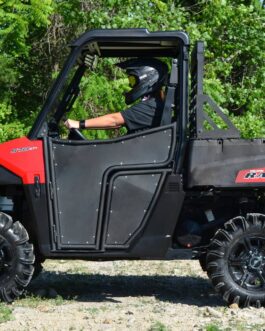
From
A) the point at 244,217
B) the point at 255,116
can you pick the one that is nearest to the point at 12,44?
the point at 255,116

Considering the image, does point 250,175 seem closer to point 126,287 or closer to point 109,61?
point 126,287

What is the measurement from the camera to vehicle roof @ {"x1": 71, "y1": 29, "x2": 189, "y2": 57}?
22.5 feet

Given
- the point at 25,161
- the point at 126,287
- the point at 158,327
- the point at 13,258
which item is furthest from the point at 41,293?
the point at 158,327

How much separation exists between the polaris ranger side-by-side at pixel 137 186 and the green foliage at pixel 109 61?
378 centimetres

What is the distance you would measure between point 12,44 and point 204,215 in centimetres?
671

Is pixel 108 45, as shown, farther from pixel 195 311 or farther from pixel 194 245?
pixel 195 311

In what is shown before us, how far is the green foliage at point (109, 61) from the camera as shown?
12.4 metres

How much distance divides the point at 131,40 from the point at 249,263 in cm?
208

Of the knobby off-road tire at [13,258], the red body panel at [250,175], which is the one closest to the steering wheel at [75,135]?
the knobby off-road tire at [13,258]

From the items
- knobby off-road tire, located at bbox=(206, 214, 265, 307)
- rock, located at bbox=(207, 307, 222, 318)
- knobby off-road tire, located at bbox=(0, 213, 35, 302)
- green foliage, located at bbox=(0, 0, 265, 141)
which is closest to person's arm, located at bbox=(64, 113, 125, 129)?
knobby off-road tire, located at bbox=(0, 213, 35, 302)

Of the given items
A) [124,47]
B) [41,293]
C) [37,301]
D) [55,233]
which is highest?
[124,47]

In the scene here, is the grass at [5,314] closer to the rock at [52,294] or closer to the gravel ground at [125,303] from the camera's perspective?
the gravel ground at [125,303]

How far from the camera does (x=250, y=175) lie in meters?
6.81

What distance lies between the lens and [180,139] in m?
6.82
